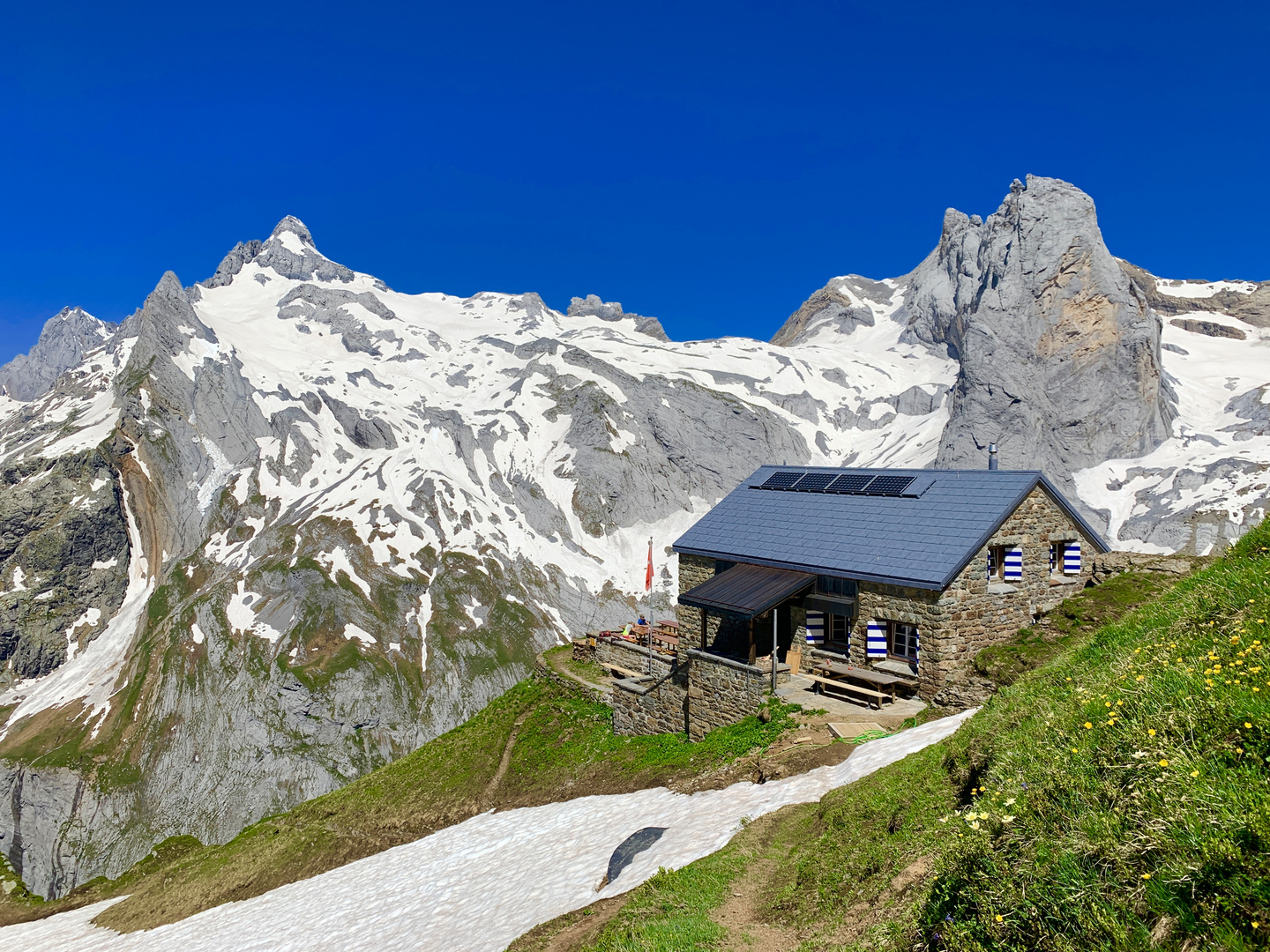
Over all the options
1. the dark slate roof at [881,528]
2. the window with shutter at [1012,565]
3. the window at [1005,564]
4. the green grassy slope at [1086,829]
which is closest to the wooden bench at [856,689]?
the dark slate roof at [881,528]

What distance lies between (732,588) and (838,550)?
4249mm

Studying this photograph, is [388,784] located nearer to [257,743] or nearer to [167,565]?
[257,743]

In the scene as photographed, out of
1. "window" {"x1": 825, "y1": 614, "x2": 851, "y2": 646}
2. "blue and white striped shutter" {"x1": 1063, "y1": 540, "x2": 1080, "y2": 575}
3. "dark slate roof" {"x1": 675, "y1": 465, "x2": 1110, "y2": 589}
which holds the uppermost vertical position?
"dark slate roof" {"x1": 675, "y1": 465, "x2": 1110, "y2": 589}

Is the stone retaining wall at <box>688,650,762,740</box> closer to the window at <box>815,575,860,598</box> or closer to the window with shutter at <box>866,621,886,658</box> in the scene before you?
the window with shutter at <box>866,621,886,658</box>

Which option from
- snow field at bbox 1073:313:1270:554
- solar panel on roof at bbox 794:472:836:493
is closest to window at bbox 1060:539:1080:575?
solar panel on roof at bbox 794:472:836:493

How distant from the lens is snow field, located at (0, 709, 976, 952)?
15.4m

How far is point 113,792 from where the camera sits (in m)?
91.8

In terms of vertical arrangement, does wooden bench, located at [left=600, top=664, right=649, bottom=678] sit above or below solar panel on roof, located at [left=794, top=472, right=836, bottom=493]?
below

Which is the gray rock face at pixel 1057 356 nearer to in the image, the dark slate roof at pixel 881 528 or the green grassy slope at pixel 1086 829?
the dark slate roof at pixel 881 528

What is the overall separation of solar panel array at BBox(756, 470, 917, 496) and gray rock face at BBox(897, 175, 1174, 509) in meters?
112

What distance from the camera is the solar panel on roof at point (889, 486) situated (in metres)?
27.7

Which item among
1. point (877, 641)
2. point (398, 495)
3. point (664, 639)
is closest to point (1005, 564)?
point (877, 641)

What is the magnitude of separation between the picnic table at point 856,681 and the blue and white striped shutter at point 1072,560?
8.90 m

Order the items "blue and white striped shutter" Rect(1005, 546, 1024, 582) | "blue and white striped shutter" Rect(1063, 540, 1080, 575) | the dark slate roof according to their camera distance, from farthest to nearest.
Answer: "blue and white striped shutter" Rect(1063, 540, 1080, 575) < "blue and white striped shutter" Rect(1005, 546, 1024, 582) < the dark slate roof
